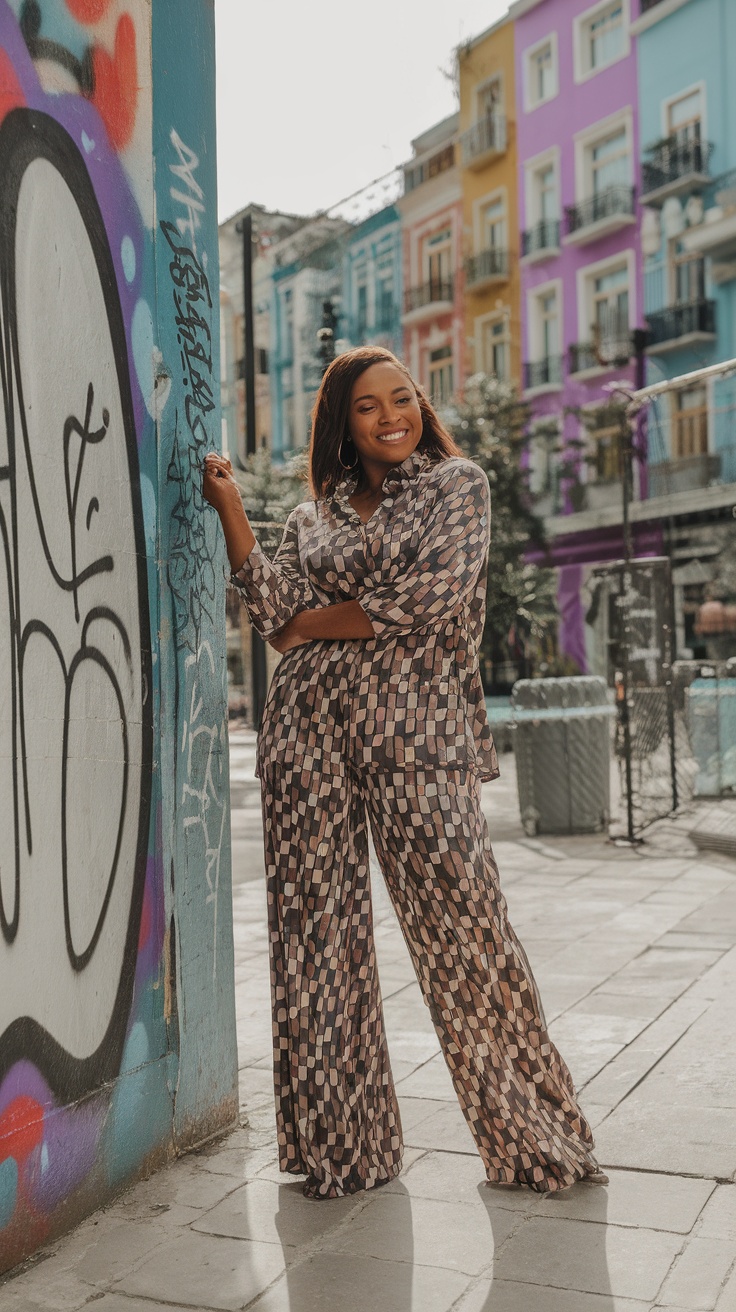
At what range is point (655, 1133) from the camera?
3.46 m

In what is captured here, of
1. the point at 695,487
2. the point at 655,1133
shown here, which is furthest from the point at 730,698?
the point at 695,487

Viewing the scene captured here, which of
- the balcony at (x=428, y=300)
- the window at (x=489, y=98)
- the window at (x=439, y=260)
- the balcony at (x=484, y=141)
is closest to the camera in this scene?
the balcony at (x=484, y=141)

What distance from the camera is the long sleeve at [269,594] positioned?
3.16 meters

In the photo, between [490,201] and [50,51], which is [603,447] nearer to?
[490,201]

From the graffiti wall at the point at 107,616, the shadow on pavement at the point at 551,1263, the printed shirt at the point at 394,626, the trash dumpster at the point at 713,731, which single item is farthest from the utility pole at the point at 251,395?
the shadow on pavement at the point at 551,1263

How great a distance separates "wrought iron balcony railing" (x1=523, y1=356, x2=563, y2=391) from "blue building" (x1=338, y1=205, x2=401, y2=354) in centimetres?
421

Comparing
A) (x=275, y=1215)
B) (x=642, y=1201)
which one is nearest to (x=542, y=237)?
(x=642, y=1201)

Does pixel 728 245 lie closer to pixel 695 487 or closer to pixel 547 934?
pixel 695 487

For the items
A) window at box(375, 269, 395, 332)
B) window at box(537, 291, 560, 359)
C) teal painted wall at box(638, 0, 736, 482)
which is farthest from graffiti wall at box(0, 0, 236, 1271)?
window at box(375, 269, 395, 332)

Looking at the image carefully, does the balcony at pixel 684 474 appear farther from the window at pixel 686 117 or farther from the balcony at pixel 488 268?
the balcony at pixel 488 268

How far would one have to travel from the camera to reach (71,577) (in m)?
2.90

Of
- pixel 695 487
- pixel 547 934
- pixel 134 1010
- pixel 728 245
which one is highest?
pixel 728 245

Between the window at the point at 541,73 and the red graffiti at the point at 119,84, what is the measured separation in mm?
27433

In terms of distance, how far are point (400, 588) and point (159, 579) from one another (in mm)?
687
